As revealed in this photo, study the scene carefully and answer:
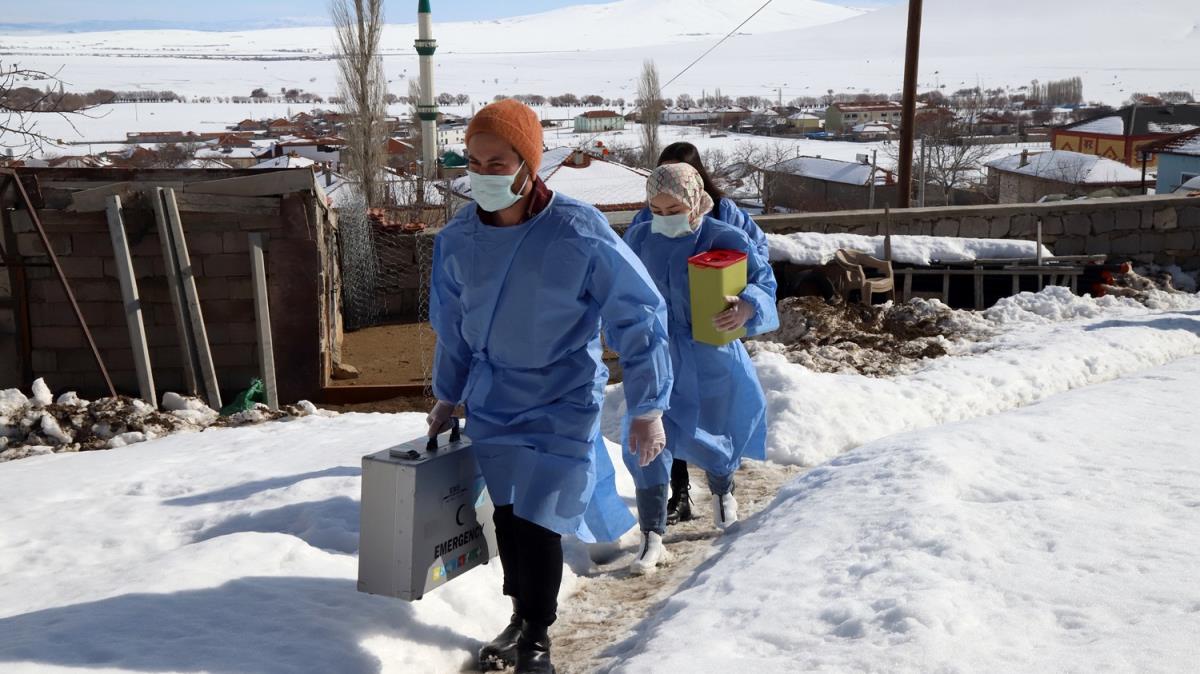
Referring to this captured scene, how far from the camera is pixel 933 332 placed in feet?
30.7

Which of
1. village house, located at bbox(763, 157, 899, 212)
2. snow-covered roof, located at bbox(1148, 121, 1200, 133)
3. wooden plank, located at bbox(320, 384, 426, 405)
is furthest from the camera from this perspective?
snow-covered roof, located at bbox(1148, 121, 1200, 133)

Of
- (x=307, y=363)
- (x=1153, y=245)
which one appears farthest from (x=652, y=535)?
(x=1153, y=245)

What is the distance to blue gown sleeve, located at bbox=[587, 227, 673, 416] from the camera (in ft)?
10.4

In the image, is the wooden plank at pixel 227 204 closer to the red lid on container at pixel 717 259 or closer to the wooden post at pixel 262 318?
the wooden post at pixel 262 318

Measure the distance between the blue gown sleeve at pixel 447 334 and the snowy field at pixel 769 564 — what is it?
75cm

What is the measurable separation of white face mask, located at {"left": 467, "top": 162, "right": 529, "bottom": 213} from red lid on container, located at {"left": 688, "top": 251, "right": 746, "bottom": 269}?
1395 millimetres

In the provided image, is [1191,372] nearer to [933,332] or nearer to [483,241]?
[933,332]

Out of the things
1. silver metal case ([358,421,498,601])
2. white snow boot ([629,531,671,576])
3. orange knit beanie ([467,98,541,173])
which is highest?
orange knit beanie ([467,98,541,173])

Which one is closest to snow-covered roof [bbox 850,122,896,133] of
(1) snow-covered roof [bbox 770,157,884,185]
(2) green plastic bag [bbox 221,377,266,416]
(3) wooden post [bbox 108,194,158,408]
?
(1) snow-covered roof [bbox 770,157,884,185]

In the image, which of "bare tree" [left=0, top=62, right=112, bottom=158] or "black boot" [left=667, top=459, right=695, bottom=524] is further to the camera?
"bare tree" [left=0, top=62, right=112, bottom=158]

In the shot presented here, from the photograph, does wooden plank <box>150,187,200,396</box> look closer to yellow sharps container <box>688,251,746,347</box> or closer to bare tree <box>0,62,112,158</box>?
bare tree <box>0,62,112,158</box>

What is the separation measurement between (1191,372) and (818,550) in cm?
487

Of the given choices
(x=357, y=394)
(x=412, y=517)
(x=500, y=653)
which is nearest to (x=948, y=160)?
(x=357, y=394)

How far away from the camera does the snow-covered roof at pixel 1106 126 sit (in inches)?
2704
